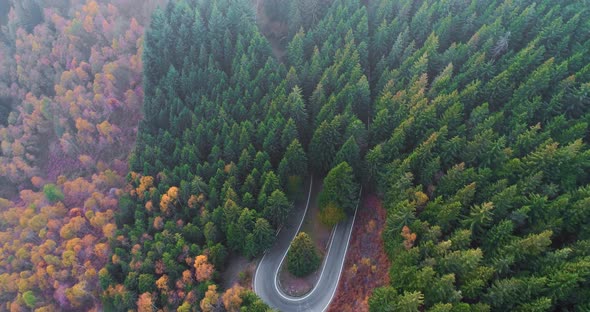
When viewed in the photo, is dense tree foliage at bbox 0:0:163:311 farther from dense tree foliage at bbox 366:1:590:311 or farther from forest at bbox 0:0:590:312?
dense tree foliage at bbox 366:1:590:311

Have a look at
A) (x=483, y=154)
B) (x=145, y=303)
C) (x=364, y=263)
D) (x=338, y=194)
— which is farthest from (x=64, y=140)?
(x=483, y=154)

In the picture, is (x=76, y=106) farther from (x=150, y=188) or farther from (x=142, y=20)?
(x=150, y=188)

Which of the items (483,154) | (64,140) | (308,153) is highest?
(64,140)

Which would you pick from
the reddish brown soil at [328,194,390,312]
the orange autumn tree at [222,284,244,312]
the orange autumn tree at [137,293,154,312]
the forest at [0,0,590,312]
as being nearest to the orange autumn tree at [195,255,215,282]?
the forest at [0,0,590,312]

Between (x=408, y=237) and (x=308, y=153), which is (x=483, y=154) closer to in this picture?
(x=408, y=237)

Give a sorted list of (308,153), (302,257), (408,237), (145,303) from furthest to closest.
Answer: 1. (308,153)
2. (145,303)
3. (302,257)
4. (408,237)

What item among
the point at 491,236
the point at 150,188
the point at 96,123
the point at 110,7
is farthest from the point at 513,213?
the point at 110,7
